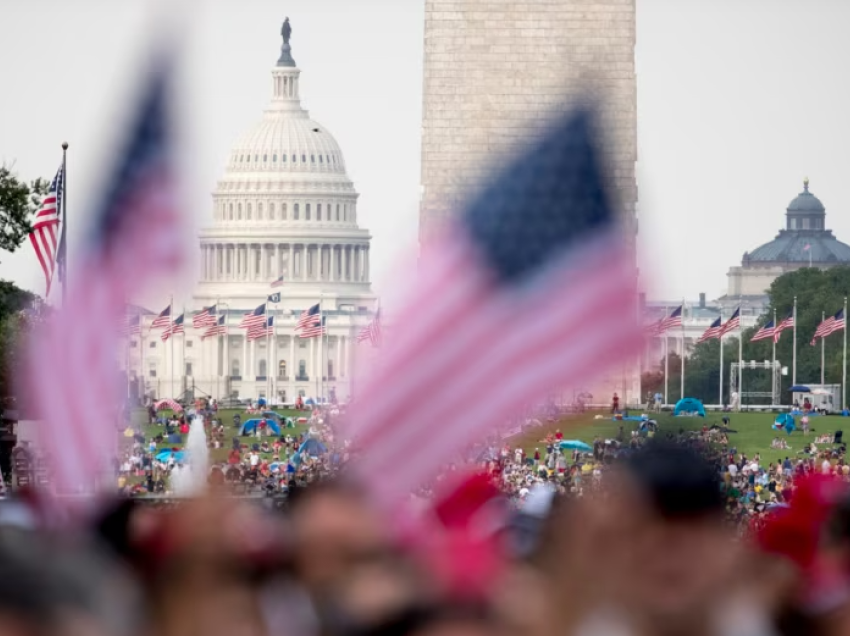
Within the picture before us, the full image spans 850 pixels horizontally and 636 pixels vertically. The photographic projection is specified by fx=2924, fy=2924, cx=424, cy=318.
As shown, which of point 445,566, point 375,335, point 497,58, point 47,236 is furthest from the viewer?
point 497,58

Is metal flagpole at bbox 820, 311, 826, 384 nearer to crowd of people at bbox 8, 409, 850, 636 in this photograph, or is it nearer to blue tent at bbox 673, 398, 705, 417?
blue tent at bbox 673, 398, 705, 417

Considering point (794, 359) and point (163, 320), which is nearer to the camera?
point (163, 320)

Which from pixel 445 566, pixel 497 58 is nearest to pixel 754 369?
pixel 497 58

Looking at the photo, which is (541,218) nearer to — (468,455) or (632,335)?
(632,335)

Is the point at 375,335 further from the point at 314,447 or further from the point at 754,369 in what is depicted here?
the point at 754,369

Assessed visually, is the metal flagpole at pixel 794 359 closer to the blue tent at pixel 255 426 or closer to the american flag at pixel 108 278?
the blue tent at pixel 255 426

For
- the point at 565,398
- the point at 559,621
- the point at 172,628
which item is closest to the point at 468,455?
the point at 565,398

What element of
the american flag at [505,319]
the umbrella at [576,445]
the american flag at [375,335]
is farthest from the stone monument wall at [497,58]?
the american flag at [505,319]
